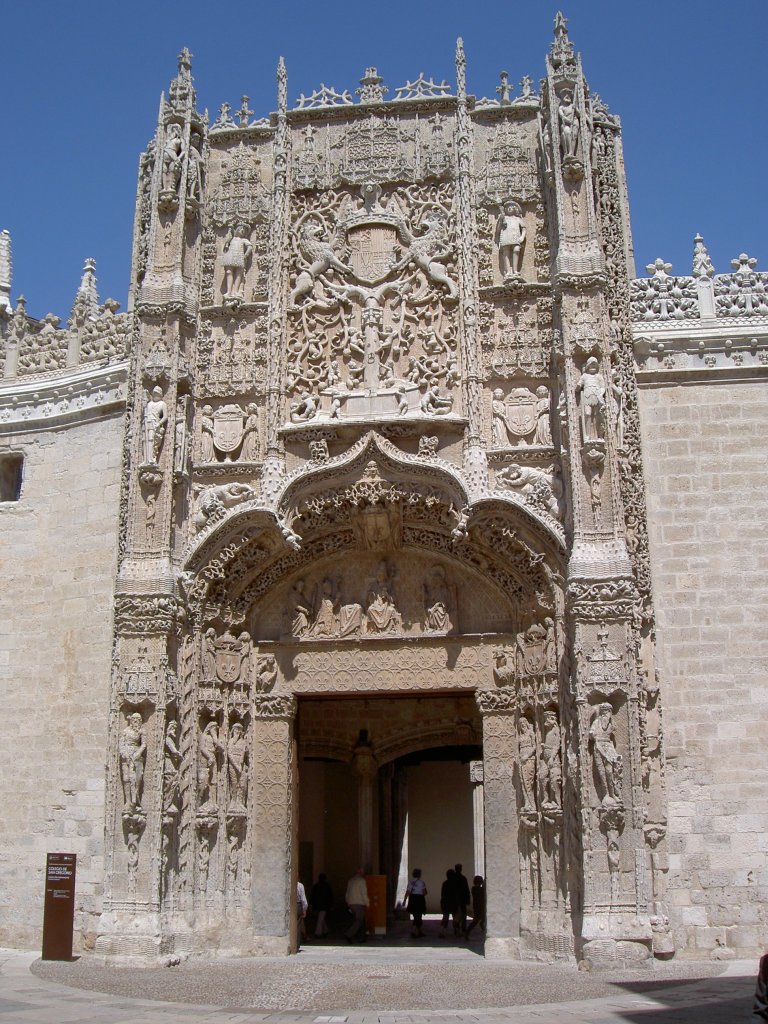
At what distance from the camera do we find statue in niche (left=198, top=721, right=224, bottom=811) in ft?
40.4

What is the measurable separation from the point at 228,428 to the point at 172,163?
138 inches

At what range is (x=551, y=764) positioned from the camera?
1171 cm

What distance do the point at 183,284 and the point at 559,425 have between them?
497 cm

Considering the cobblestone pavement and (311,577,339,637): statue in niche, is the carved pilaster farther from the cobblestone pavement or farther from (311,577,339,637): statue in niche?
(311,577,339,637): statue in niche

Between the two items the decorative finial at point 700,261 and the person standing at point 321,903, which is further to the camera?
the person standing at point 321,903

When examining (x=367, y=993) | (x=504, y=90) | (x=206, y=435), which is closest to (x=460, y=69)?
(x=504, y=90)

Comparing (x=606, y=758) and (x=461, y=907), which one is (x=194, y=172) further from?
(x=461, y=907)

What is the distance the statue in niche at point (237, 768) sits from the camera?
12523 mm

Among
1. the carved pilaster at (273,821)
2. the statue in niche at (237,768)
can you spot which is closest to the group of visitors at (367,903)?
the carved pilaster at (273,821)

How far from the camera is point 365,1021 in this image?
8.22m

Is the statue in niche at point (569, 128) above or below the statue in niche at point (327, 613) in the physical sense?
above

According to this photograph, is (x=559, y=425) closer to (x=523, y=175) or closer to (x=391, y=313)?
(x=391, y=313)

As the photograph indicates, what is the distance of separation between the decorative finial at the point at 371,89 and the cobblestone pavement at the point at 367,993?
10.7 metres

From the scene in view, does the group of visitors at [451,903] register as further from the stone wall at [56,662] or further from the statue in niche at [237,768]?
the stone wall at [56,662]
